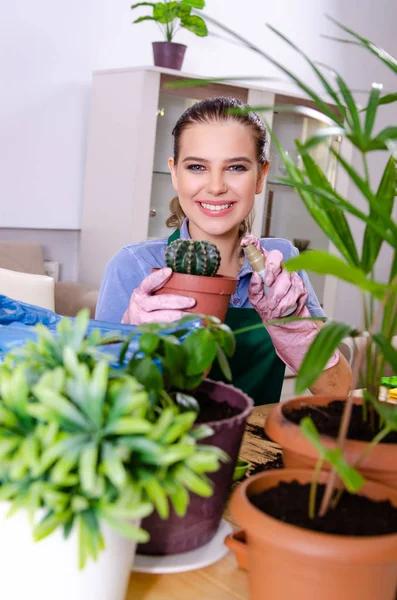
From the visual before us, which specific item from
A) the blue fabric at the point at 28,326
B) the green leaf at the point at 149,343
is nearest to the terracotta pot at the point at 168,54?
the blue fabric at the point at 28,326

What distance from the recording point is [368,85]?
5250 mm

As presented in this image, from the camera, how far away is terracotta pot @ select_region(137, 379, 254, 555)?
731mm

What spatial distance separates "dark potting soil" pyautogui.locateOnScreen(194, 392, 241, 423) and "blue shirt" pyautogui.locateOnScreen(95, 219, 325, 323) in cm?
84

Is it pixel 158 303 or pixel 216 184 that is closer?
pixel 158 303

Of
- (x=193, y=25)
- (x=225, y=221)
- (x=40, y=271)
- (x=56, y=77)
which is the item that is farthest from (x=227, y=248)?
(x=56, y=77)

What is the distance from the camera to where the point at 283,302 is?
1366mm

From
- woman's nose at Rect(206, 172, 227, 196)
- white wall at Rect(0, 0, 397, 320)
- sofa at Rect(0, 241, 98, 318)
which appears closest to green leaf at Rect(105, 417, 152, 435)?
woman's nose at Rect(206, 172, 227, 196)

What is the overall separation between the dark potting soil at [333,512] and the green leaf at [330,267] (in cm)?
21

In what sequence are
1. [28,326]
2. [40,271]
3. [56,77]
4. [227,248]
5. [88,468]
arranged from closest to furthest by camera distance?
[88,468]
[28,326]
[227,248]
[40,271]
[56,77]

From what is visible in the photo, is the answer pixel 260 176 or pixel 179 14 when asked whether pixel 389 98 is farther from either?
pixel 179 14

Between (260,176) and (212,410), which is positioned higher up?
(260,176)

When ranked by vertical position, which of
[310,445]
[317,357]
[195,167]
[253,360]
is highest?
[195,167]

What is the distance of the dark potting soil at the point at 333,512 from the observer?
2.02 feet

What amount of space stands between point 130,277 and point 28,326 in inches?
33.7
